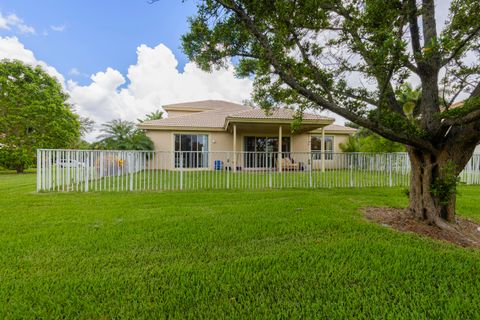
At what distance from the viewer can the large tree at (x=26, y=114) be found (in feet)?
52.5

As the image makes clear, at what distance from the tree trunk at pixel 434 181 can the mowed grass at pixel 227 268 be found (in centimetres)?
94

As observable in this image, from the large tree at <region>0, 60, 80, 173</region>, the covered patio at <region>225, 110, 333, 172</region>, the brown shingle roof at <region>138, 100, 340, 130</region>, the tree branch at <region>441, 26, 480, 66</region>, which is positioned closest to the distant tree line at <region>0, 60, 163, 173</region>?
the large tree at <region>0, 60, 80, 173</region>

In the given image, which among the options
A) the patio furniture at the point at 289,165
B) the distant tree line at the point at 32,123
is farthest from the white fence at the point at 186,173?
the distant tree line at the point at 32,123

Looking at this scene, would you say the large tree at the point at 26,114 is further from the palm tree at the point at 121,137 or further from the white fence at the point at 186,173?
the white fence at the point at 186,173

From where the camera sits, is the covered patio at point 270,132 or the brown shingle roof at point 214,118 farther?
the brown shingle roof at point 214,118

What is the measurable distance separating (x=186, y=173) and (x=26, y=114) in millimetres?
15388

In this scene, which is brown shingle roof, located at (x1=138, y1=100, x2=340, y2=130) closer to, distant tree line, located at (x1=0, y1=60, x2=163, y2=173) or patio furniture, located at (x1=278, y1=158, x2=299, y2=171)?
distant tree line, located at (x1=0, y1=60, x2=163, y2=173)

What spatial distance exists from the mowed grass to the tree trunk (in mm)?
937

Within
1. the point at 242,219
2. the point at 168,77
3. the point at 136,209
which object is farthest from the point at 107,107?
the point at 242,219

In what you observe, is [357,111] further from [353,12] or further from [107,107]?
[107,107]

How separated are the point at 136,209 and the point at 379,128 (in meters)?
5.04

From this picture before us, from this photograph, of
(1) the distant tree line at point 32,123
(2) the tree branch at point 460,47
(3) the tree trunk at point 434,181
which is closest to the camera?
(2) the tree branch at point 460,47

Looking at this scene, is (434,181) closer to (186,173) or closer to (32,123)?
(186,173)

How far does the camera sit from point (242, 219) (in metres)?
4.36
